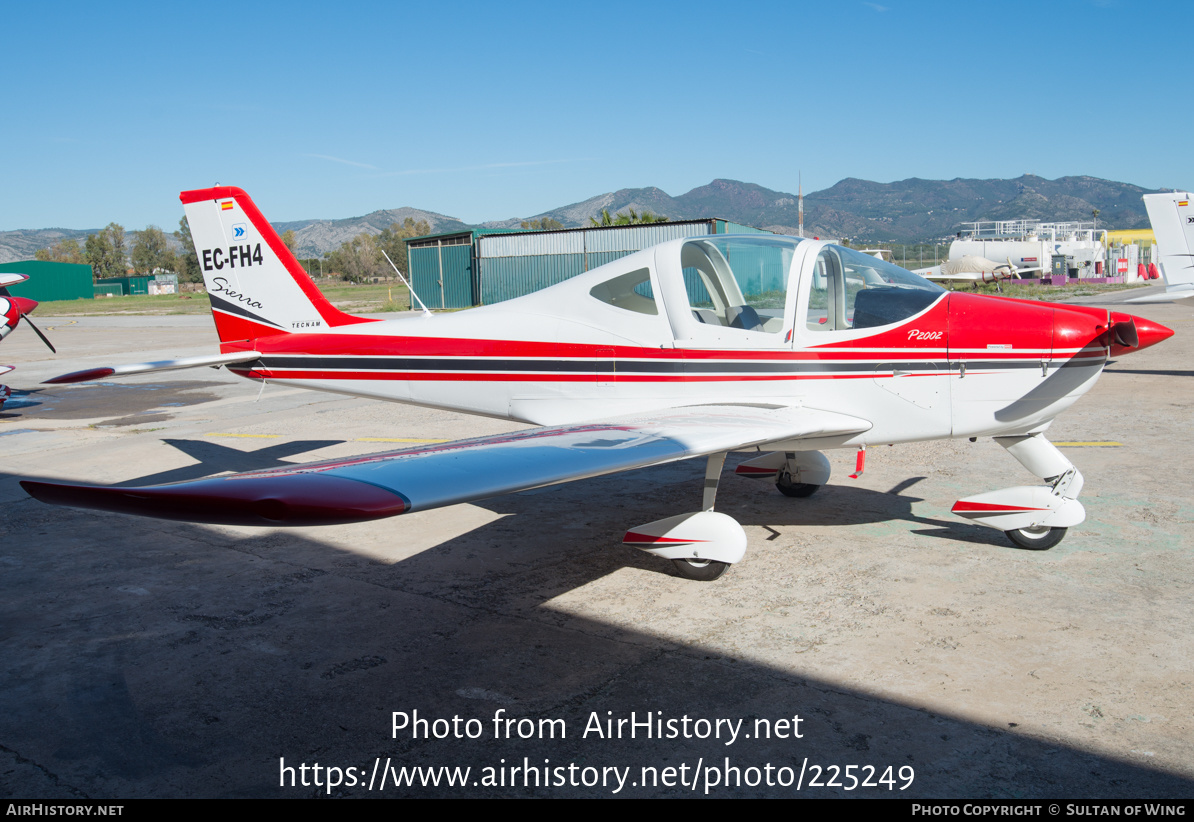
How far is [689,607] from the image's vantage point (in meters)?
4.75

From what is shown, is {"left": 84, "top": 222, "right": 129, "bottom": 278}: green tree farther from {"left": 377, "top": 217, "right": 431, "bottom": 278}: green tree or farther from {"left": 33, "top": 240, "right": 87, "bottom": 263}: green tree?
{"left": 377, "top": 217, "right": 431, "bottom": 278}: green tree

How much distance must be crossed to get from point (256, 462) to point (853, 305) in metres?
6.47

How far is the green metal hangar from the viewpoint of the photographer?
3475 cm

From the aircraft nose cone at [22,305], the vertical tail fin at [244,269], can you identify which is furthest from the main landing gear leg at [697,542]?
the aircraft nose cone at [22,305]

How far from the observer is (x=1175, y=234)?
1538cm

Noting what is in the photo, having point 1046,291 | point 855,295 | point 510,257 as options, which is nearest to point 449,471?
point 855,295

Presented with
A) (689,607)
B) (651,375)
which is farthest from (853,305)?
(689,607)

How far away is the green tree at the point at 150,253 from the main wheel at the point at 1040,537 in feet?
494

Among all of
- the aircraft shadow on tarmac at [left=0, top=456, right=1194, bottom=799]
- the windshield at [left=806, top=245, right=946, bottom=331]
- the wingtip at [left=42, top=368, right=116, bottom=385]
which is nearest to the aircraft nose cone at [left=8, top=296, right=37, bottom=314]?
the aircraft shadow on tarmac at [left=0, top=456, right=1194, bottom=799]

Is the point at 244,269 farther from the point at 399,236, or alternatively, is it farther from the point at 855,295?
the point at 399,236

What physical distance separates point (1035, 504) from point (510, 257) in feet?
113

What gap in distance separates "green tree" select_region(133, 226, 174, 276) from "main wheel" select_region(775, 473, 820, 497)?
14846 centimetres

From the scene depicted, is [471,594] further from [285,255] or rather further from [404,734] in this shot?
[285,255]

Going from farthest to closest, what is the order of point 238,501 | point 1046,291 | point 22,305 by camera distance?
1. point 1046,291
2. point 22,305
3. point 238,501
